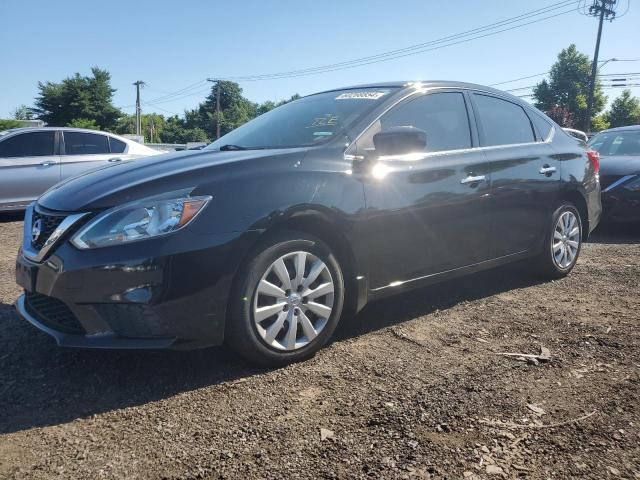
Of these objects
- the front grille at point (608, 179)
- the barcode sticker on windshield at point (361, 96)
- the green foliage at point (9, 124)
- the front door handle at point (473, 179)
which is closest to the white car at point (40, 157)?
the barcode sticker on windshield at point (361, 96)

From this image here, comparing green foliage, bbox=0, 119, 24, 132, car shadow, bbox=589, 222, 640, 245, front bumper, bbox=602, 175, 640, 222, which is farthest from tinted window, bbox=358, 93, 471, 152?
green foliage, bbox=0, 119, 24, 132

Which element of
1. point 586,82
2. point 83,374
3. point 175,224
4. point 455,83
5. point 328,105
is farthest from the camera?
point 586,82

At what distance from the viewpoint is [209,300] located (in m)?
2.68

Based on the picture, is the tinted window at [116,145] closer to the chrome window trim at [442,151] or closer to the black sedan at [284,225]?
the black sedan at [284,225]

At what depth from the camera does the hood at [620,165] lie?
7297 millimetres

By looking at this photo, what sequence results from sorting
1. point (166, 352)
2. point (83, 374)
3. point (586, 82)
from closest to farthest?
point (83, 374) → point (166, 352) → point (586, 82)

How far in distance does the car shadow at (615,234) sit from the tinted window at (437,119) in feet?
12.7

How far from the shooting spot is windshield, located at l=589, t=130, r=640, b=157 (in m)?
8.16

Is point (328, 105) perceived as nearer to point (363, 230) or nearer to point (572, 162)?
point (363, 230)

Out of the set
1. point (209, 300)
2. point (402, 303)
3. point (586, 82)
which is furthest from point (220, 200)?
point (586, 82)

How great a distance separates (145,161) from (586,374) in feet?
9.14

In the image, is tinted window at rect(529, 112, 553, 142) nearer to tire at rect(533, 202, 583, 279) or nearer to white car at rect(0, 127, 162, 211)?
tire at rect(533, 202, 583, 279)

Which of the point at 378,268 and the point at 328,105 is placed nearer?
the point at 378,268

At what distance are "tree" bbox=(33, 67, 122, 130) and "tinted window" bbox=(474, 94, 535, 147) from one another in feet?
197
